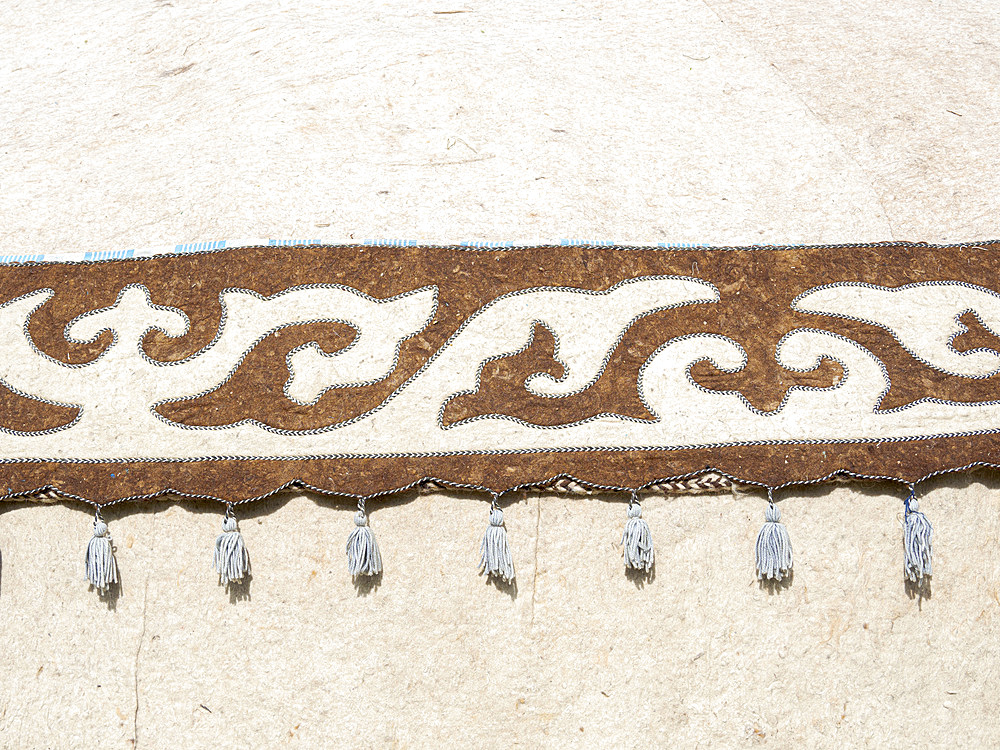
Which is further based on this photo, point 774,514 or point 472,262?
point 472,262

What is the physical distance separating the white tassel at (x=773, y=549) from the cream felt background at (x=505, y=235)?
51 mm

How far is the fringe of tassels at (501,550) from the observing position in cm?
251

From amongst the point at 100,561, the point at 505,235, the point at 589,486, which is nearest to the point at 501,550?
the point at 589,486

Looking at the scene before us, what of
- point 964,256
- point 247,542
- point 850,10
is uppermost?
point 850,10

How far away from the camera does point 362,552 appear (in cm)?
251

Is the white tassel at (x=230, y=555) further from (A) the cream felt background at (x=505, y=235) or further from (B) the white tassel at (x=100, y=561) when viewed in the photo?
(B) the white tassel at (x=100, y=561)

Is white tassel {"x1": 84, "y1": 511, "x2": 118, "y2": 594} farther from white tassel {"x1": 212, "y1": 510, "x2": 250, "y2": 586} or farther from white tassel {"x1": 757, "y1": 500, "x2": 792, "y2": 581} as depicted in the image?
white tassel {"x1": 757, "y1": 500, "x2": 792, "y2": 581}

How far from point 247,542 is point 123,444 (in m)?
0.51

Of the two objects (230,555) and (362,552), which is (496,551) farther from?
(230,555)

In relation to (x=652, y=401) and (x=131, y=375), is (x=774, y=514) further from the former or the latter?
(x=131, y=375)

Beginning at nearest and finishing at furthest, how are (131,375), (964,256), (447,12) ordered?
(131,375) → (964,256) → (447,12)

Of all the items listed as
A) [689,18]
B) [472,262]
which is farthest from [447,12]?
[472,262]

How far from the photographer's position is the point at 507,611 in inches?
99.6

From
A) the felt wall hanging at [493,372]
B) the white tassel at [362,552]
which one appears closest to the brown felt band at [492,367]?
the felt wall hanging at [493,372]
